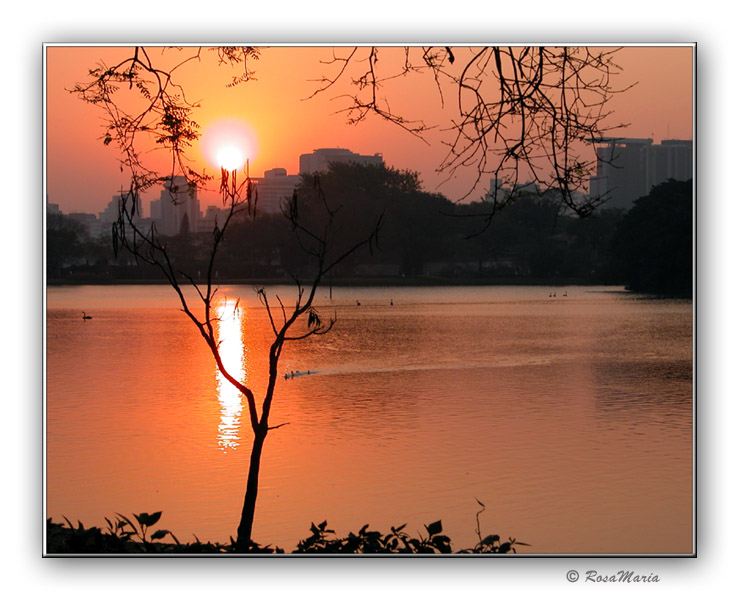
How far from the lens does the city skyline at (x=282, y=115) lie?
5.47 m

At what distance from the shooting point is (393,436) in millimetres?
9797

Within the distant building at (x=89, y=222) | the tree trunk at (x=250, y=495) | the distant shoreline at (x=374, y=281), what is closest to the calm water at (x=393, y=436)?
the distant shoreline at (x=374, y=281)

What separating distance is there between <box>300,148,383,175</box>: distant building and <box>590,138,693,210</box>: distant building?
1.92m

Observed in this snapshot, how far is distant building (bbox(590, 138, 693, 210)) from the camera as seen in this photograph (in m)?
6.36

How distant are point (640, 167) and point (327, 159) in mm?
2497

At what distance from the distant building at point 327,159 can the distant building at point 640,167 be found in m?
1.92

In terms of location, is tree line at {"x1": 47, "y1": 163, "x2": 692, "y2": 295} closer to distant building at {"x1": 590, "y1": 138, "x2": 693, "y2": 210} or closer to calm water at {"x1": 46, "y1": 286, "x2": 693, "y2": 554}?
distant building at {"x1": 590, "y1": 138, "x2": 693, "y2": 210}

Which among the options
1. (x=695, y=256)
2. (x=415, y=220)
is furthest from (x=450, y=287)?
(x=695, y=256)

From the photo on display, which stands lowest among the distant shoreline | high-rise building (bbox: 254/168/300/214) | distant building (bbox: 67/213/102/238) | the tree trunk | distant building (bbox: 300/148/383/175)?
the tree trunk

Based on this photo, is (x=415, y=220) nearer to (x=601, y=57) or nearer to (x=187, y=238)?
(x=187, y=238)

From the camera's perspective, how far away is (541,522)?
671 cm

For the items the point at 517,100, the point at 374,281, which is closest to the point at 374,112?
the point at 517,100

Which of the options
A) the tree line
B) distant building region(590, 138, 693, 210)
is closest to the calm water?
the tree line

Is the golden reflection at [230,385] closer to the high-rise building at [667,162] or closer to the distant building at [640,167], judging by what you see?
the distant building at [640,167]
